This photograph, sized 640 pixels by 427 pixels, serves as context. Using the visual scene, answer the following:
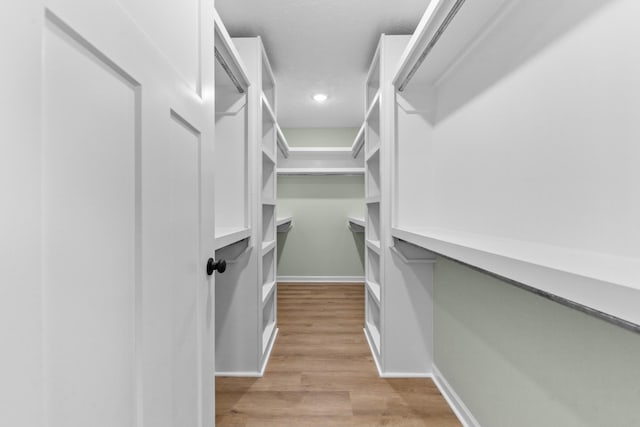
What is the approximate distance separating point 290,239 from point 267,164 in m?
1.91

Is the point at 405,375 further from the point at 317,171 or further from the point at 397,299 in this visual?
the point at 317,171

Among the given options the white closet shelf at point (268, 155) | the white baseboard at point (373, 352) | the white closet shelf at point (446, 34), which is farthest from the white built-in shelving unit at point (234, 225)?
the white closet shelf at point (446, 34)

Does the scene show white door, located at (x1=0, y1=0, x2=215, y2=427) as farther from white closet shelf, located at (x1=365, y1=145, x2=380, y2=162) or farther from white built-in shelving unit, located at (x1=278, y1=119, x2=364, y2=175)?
white built-in shelving unit, located at (x1=278, y1=119, x2=364, y2=175)

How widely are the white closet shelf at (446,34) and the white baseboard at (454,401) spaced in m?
1.64

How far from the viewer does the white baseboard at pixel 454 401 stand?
1.41 meters

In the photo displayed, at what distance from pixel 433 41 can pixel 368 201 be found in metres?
1.33

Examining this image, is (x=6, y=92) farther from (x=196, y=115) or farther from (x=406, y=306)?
(x=406, y=306)

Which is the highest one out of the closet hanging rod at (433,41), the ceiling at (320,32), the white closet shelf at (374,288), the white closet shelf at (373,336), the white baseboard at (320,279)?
the ceiling at (320,32)

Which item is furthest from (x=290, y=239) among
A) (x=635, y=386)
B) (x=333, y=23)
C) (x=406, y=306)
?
(x=635, y=386)

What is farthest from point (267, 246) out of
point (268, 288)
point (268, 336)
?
point (268, 336)

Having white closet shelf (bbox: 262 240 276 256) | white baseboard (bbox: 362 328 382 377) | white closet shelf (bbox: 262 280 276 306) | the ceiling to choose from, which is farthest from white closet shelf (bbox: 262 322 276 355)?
the ceiling

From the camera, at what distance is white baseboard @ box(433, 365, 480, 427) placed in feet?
4.63

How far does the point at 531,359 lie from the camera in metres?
1.02

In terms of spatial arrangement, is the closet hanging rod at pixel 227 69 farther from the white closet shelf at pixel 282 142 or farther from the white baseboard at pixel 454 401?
the white baseboard at pixel 454 401
